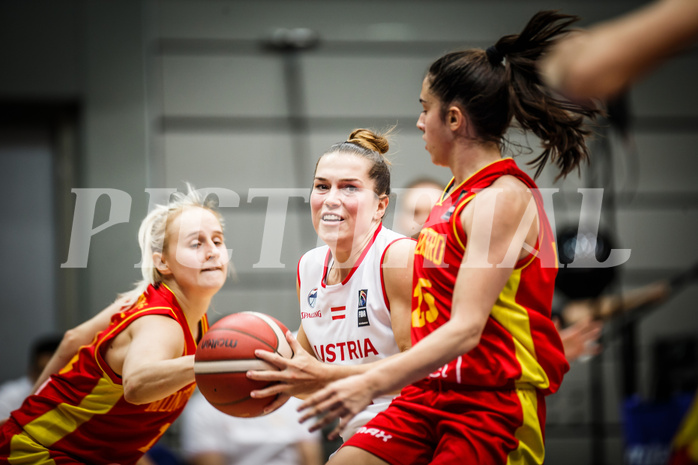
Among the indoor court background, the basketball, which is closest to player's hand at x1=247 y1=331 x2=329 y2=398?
the basketball

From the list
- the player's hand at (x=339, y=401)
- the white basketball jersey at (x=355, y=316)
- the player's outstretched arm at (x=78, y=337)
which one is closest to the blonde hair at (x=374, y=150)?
the white basketball jersey at (x=355, y=316)

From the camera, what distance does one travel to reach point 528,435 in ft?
7.14

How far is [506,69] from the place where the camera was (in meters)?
2.27

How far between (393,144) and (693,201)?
4866 millimetres

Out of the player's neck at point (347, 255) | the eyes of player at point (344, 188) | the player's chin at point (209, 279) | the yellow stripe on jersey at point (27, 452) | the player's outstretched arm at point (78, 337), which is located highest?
the eyes of player at point (344, 188)

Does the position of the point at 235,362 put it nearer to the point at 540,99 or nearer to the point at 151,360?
the point at 151,360

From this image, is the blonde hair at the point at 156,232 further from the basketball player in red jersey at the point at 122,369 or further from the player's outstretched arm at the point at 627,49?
the player's outstretched arm at the point at 627,49

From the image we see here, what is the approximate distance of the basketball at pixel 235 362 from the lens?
7.34ft

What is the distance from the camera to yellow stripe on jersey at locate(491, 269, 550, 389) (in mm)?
2150

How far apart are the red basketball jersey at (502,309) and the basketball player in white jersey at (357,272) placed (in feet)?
0.74

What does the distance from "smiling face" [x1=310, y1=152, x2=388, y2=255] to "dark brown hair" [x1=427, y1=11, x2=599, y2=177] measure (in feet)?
1.58

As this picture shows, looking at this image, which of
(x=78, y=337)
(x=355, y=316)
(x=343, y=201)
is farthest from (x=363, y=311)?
(x=78, y=337)

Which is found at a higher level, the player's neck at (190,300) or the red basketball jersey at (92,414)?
the player's neck at (190,300)

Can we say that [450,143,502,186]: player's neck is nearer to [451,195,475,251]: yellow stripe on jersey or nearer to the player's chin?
[451,195,475,251]: yellow stripe on jersey
